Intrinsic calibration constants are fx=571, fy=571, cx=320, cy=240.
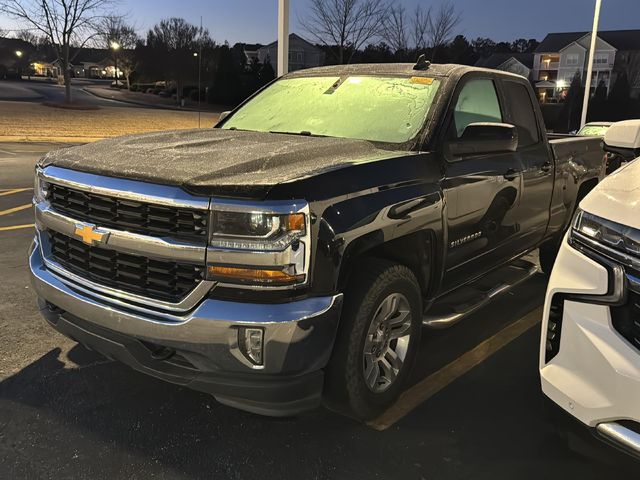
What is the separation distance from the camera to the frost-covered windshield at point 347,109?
3.66 meters

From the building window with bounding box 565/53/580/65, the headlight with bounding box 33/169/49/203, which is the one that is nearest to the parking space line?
the headlight with bounding box 33/169/49/203

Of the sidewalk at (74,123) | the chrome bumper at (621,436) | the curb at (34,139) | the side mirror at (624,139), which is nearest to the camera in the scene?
the chrome bumper at (621,436)

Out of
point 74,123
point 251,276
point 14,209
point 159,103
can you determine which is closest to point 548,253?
point 251,276

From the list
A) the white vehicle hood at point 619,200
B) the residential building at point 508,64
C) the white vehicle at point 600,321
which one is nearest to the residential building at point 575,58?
the residential building at point 508,64

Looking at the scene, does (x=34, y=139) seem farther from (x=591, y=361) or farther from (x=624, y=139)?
(x=591, y=361)

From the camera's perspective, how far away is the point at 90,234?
2721 millimetres

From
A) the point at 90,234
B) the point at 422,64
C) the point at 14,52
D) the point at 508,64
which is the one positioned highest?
the point at 14,52

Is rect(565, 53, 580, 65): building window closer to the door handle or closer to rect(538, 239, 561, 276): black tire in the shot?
rect(538, 239, 561, 276): black tire

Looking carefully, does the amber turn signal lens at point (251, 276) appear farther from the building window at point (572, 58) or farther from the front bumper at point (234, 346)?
the building window at point (572, 58)

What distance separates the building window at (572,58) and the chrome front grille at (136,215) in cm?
7768

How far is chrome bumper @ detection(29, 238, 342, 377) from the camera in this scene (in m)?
2.37

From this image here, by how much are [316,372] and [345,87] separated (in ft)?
7.75

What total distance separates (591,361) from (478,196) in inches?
64.5

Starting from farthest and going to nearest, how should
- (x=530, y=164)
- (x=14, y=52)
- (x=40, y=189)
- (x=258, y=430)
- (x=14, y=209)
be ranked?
(x=14, y=52) → (x=14, y=209) → (x=530, y=164) → (x=40, y=189) → (x=258, y=430)
